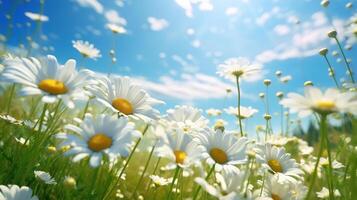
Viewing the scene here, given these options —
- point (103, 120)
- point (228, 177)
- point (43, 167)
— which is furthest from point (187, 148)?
point (43, 167)

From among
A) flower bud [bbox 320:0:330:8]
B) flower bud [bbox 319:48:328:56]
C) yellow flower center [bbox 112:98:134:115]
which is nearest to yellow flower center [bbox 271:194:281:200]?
yellow flower center [bbox 112:98:134:115]

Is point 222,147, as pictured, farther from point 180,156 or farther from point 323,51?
point 323,51

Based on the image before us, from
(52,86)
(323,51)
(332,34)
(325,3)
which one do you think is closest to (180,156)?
(52,86)

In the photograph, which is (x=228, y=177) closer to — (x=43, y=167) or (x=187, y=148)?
(x=187, y=148)

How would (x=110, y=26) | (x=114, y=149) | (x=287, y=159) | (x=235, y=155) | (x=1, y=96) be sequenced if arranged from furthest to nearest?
1. (x=1, y=96)
2. (x=110, y=26)
3. (x=287, y=159)
4. (x=235, y=155)
5. (x=114, y=149)

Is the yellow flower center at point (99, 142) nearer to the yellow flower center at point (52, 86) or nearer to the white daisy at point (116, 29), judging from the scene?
the yellow flower center at point (52, 86)

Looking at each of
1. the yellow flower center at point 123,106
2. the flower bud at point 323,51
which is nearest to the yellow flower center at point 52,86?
the yellow flower center at point 123,106
